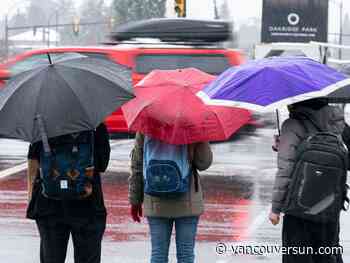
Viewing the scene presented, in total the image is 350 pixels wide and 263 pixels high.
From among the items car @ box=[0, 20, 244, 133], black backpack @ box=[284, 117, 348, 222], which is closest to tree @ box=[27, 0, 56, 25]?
car @ box=[0, 20, 244, 133]

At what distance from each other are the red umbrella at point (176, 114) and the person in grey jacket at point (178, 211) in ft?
0.55

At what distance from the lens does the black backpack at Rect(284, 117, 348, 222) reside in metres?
5.23

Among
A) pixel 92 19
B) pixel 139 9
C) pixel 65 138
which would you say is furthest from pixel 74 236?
pixel 92 19

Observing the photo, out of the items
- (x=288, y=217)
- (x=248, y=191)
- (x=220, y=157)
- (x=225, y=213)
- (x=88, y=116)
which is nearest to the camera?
(x=88, y=116)

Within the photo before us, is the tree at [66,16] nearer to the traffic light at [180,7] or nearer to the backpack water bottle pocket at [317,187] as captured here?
the traffic light at [180,7]

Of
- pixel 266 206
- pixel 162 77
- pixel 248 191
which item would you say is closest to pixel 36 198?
pixel 162 77

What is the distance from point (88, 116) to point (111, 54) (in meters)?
11.2

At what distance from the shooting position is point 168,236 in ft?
19.0

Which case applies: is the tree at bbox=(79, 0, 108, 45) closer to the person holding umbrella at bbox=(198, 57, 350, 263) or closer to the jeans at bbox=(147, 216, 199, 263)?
the jeans at bbox=(147, 216, 199, 263)

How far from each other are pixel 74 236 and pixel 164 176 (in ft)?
2.21

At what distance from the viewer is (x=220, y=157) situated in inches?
628

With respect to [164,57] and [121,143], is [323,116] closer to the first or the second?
[164,57]

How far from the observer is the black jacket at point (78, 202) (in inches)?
208

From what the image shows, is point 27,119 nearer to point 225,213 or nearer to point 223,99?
point 223,99
